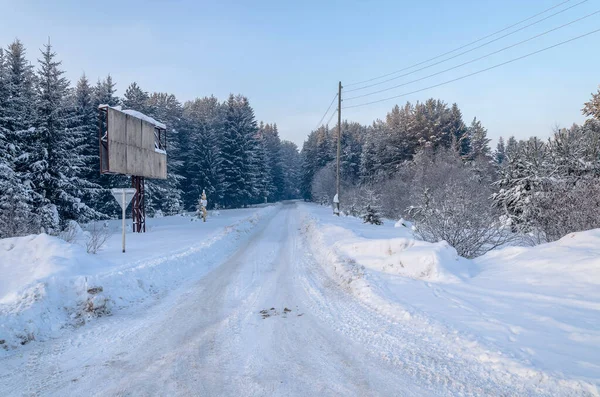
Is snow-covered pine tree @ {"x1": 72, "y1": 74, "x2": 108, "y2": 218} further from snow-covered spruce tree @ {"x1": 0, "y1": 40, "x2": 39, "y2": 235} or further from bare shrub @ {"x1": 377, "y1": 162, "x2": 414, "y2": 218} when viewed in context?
bare shrub @ {"x1": 377, "y1": 162, "x2": 414, "y2": 218}

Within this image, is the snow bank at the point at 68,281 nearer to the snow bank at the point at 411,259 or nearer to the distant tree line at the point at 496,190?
the snow bank at the point at 411,259

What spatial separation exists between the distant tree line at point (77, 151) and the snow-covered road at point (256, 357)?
36.7 feet

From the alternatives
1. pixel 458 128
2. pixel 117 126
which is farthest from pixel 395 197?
pixel 117 126

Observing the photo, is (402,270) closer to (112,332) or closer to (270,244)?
(112,332)

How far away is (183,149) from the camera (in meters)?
50.9

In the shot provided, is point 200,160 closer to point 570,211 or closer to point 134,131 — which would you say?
point 134,131

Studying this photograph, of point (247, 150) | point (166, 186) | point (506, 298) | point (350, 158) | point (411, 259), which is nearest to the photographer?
point (506, 298)

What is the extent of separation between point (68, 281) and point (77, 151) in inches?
977

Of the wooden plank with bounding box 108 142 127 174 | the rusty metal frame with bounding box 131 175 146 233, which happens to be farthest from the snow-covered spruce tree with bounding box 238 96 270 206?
the wooden plank with bounding box 108 142 127 174

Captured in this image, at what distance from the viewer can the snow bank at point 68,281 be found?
5485 mm

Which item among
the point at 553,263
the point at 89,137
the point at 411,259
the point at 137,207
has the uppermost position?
the point at 89,137

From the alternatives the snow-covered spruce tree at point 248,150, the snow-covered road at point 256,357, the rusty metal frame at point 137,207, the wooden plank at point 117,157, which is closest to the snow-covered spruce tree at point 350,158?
the snow-covered spruce tree at point 248,150

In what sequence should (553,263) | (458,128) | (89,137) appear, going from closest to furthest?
(553,263), (89,137), (458,128)

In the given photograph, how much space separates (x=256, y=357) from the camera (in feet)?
15.0
